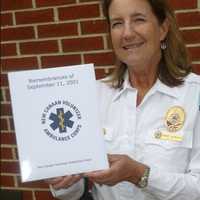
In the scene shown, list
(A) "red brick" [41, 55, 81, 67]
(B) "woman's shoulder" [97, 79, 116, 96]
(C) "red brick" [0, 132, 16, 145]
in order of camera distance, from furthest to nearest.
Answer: (C) "red brick" [0, 132, 16, 145] < (A) "red brick" [41, 55, 81, 67] < (B) "woman's shoulder" [97, 79, 116, 96]

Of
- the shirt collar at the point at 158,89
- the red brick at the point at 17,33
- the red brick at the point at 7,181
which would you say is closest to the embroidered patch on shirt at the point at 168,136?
the shirt collar at the point at 158,89

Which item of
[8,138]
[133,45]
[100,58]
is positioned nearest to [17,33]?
[100,58]

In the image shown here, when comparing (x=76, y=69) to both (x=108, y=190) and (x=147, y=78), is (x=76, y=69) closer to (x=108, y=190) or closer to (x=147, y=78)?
(x=147, y=78)

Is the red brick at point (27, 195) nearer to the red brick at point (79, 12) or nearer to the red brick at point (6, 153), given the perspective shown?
the red brick at point (6, 153)

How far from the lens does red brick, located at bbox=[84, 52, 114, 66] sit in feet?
7.77

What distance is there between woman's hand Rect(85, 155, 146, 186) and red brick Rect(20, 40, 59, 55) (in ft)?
3.53

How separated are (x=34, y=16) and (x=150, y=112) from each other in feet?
3.39

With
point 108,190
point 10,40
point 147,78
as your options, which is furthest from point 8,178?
point 147,78

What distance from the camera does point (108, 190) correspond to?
179cm

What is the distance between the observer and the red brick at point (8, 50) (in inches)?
101

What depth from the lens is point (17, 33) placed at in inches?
99.3

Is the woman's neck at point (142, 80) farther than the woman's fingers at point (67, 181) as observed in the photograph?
Yes

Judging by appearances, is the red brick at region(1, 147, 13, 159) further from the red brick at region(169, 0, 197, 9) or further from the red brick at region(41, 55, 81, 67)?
the red brick at region(169, 0, 197, 9)

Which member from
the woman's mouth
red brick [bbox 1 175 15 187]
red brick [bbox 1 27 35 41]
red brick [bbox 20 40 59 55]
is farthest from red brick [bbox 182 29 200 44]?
red brick [bbox 1 175 15 187]
